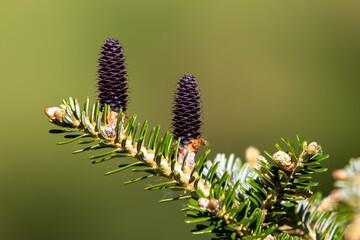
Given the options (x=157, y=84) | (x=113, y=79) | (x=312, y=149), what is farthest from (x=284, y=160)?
(x=157, y=84)

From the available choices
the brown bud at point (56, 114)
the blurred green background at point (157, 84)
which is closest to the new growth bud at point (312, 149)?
the brown bud at point (56, 114)

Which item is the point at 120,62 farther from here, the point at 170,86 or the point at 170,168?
the point at 170,86

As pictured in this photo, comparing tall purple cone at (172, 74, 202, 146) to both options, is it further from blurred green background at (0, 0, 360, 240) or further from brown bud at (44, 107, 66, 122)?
blurred green background at (0, 0, 360, 240)

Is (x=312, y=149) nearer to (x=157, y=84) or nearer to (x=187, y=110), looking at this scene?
(x=187, y=110)

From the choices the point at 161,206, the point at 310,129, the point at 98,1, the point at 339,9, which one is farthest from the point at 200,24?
the point at 161,206

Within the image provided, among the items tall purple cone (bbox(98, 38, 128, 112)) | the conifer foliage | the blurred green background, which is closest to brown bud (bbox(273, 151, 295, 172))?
the conifer foliage

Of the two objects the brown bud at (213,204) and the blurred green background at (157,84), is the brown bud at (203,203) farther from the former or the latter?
the blurred green background at (157,84)
